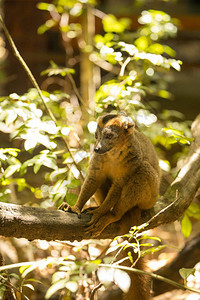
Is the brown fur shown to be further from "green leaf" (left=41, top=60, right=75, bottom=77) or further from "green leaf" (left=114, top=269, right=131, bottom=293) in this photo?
"green leaf" (left=114, top=269, right=131, bottom=293)

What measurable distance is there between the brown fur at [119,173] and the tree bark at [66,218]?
0.15 meters

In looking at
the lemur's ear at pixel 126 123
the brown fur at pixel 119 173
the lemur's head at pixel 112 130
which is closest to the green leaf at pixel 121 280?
the brown fur at pixel 119 173

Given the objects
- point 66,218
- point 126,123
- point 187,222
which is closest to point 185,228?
point 187,222

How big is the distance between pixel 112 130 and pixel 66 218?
2.53ft

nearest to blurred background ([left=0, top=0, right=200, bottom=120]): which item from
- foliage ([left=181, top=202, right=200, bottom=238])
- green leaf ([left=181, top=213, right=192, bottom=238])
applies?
foliage ([left=181, top=202, right=200, bottom=238])

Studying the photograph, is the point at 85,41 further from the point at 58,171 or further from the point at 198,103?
the point at 198,103

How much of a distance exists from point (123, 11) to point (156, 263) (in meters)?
5.65

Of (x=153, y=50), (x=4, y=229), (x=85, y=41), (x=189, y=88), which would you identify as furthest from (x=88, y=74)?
(x=189, y=88)

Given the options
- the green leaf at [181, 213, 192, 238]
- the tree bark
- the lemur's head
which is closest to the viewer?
the tree bark

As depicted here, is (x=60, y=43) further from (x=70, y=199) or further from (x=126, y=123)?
(x=70, y=199)

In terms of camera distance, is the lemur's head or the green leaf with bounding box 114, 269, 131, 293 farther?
the lemur's head

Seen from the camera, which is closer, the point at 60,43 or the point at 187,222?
the point at 187,222

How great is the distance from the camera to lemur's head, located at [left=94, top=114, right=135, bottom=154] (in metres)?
2.67

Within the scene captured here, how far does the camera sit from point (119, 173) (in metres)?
2.86
